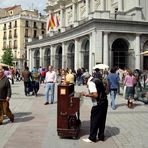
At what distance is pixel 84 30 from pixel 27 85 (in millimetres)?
20218

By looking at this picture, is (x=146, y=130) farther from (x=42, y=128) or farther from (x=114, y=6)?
(x=114, y=6)

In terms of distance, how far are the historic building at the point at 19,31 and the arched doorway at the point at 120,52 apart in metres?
58.2

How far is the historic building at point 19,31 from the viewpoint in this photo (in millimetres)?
100000

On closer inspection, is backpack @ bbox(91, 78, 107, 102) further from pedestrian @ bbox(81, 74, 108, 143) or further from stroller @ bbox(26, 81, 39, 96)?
stroller @ bbox(26, 81, 39, 96)

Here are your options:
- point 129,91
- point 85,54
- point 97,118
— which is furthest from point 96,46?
point 97,118

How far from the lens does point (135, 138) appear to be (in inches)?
389

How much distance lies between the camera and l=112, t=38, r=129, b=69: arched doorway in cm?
4175

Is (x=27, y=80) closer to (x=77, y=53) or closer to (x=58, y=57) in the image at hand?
(x=77, y=53)

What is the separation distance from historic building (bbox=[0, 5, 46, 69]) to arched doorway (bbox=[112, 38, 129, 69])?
5822 centimetres

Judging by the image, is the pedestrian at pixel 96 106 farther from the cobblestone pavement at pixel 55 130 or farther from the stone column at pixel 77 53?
the stone column at pixel 77 53

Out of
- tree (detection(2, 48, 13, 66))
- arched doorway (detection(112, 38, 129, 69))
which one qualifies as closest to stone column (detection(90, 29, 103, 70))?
arched doorway (detection(112, 38, 129, 69))

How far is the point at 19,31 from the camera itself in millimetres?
100000

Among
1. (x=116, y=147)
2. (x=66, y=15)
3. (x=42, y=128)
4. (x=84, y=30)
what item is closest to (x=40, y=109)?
(x=42, y=128)

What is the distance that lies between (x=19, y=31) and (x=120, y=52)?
61.5 m
